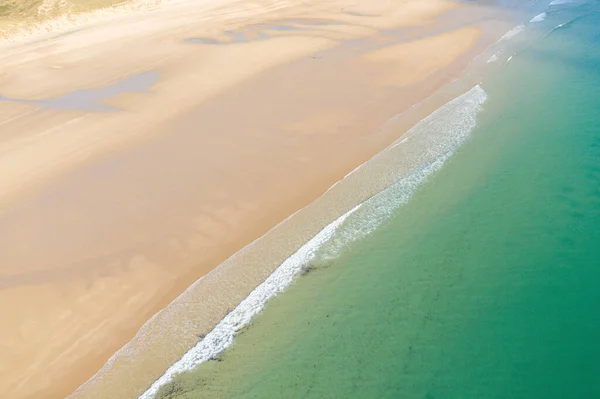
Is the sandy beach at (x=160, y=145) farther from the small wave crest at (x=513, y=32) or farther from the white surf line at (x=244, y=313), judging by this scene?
the small wave crest at (x=513, y=32)

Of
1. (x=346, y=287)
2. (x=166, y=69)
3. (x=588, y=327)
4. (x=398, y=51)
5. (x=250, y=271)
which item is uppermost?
(x=166, y=69)

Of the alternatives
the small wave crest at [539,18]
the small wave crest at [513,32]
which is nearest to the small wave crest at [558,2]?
the small wave crest at [539,18]

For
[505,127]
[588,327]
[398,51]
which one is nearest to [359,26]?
[398,51]

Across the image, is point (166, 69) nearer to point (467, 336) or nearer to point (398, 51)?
point (398, 51)

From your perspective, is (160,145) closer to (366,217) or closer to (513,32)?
(366,217)

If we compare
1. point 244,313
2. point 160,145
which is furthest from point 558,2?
point 244,313
